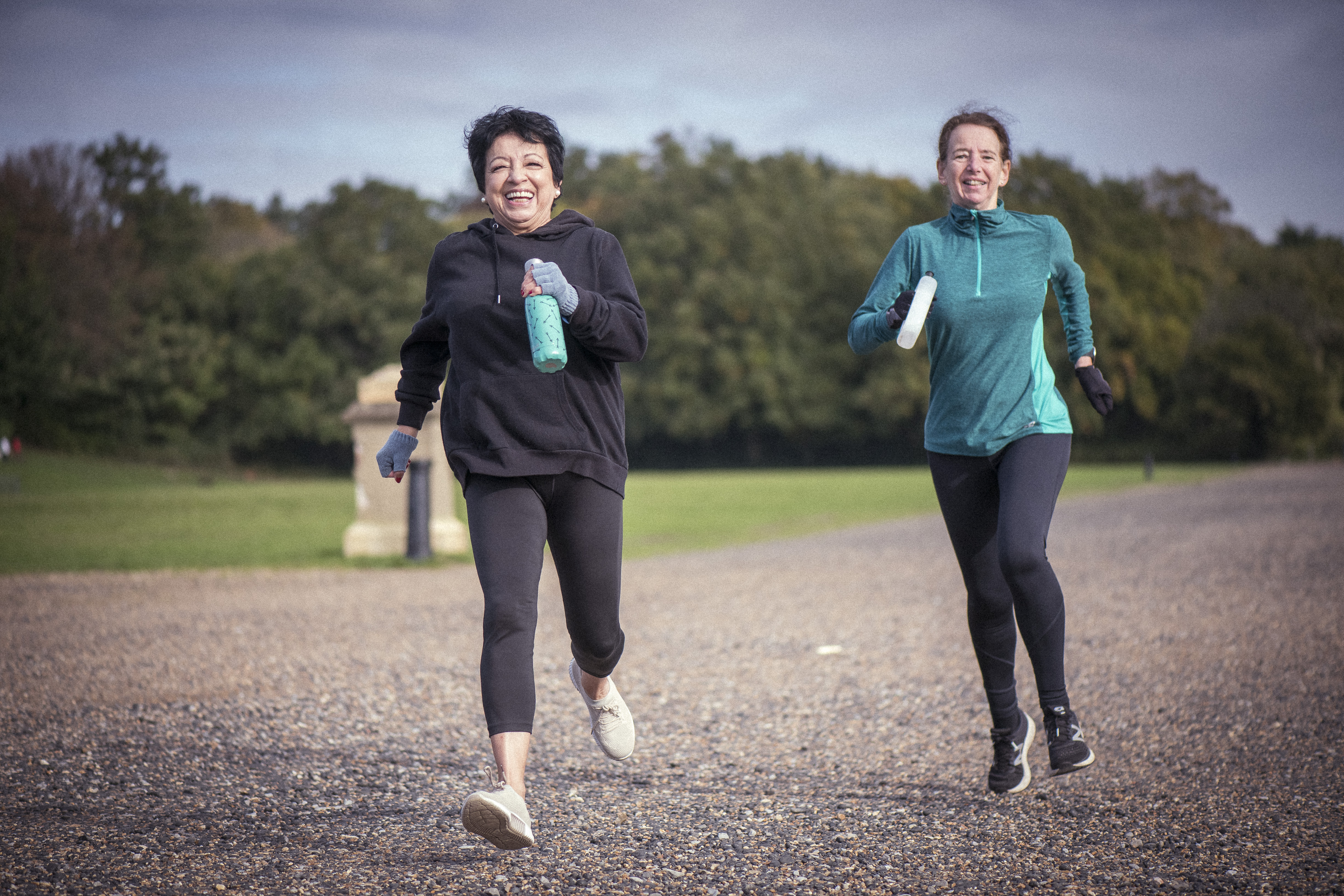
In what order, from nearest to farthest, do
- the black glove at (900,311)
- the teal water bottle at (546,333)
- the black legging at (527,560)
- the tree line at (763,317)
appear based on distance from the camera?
the teal water bottle at (546,333) < the black legging at (527,560) < the black glove at (900,311) < the tree line at (763,317)

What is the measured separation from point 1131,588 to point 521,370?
758cm

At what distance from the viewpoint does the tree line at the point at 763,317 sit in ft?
144

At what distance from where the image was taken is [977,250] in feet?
12.8

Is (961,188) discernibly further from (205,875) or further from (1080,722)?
(205,875)

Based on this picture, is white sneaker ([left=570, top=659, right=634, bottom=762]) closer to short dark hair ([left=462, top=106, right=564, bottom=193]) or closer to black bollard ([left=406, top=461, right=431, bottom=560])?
short dark hair ([left=462, top=106, right=564, bottom=193])

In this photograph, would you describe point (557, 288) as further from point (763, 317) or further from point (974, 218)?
point (763, 317)

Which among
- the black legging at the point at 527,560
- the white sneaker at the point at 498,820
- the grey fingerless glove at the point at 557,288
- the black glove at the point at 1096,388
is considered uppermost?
the grey fingerless glove at the point at 557,288

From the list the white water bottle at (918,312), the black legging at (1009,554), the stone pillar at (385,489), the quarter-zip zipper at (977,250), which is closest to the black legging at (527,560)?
the white water bottle at (918,312)

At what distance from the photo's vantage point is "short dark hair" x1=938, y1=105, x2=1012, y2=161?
395 cm

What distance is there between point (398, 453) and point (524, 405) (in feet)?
1.64

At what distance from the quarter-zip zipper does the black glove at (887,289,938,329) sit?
0.53ft

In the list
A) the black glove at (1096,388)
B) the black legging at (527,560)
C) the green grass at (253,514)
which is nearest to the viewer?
the black legging at (527,560)

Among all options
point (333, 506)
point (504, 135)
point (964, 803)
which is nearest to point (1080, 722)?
point (964, 803)

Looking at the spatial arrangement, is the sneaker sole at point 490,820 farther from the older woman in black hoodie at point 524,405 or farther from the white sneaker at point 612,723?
the white sneaker at point 612,723
